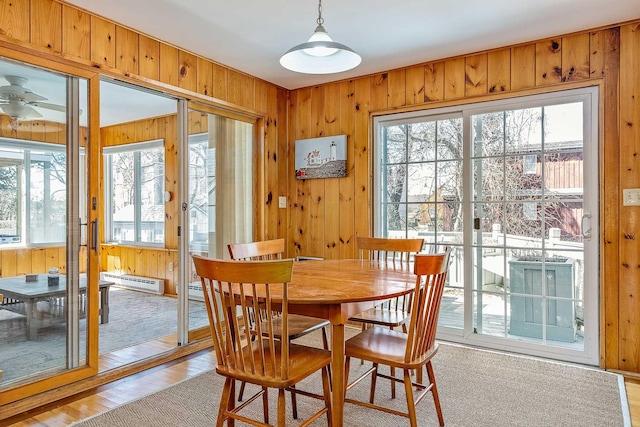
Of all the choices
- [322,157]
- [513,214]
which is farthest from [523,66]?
[322,157]

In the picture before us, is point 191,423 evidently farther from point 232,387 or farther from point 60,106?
point 60,106

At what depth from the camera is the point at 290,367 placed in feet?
5.44

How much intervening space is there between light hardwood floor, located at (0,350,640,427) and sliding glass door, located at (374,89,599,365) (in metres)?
0.67

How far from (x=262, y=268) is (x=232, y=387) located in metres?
0.63

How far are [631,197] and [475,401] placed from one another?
1.75 metres

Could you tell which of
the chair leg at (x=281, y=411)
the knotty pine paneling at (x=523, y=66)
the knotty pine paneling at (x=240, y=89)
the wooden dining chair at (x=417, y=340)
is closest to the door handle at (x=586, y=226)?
the knotty pine paneling at (x=523, y=66)

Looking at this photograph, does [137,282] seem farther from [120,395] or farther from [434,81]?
[434,81]

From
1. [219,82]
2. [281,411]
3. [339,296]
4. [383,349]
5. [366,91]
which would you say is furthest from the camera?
[366,91]

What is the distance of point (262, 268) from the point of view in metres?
1.47

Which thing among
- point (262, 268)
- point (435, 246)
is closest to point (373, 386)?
point (262, 268)

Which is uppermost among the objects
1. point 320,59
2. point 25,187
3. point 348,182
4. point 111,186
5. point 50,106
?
point 320,59

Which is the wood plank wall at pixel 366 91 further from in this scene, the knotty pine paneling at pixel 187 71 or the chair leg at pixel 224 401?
the chair leg at pixel 224 401

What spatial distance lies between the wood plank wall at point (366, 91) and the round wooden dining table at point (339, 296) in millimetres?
1706

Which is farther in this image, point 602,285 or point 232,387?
point 602,285
